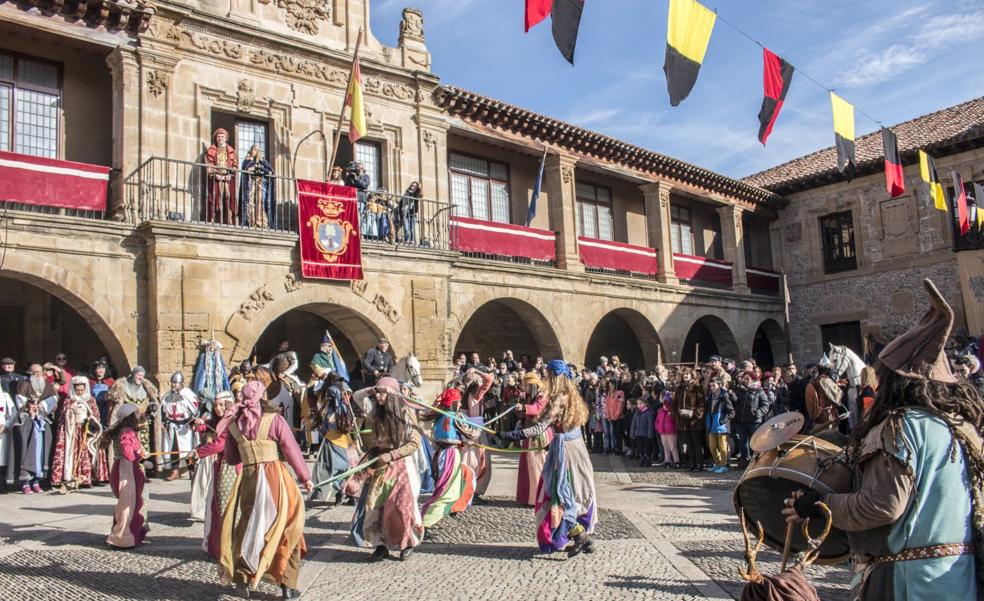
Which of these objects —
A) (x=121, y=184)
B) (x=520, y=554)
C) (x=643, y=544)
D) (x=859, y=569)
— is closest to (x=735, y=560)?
(x=643, y=544)

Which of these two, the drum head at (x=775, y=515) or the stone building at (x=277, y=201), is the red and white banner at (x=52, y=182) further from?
the drum head at (x=775, y=515)

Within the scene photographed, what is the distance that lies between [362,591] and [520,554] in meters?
1.58

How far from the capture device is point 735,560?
20.5 feet

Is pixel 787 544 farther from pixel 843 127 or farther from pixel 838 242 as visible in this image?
pixel 838 242

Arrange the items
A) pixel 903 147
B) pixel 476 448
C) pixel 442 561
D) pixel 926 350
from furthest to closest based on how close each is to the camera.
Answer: pixel 903 147 < pixel 476 448 < pixel 442 561 < pixel 926 350

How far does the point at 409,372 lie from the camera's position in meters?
11.8

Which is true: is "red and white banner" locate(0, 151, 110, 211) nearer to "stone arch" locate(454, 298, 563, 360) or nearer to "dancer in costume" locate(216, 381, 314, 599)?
"dancer in costume" locate(216, 381, 314, 599)

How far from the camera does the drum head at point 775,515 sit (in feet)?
10.3

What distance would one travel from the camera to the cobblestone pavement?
5625mm

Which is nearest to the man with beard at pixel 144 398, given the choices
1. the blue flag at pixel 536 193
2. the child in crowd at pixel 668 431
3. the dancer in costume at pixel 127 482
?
the dancer in costume at pixel 127 482

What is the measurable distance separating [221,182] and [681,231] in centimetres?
1544

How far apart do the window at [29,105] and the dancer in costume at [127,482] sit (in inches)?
306

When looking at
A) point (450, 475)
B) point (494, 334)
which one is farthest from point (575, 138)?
point (450, 475)

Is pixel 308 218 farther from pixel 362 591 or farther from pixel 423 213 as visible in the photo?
pixel 362 591
